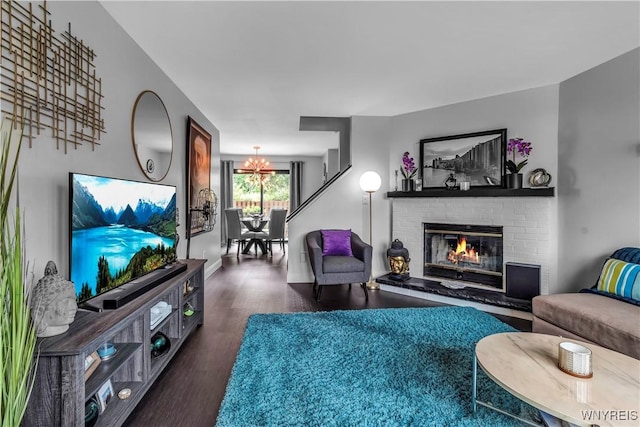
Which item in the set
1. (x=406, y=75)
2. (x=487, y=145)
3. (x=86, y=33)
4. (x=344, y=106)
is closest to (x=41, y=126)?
(x=86, y=33)

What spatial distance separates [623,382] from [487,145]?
9.63 ft

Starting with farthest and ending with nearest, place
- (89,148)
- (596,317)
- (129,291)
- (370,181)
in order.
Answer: (370,181)
(596,317)
(89,148)
(129,291)

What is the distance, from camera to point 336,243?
13.1ft

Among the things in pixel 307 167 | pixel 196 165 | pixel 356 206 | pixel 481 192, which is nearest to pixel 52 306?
pixel 196 165

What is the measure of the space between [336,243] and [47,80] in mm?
3094

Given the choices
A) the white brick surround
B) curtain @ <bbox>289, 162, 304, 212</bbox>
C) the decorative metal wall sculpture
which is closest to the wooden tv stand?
the decorative metal wall sculpture

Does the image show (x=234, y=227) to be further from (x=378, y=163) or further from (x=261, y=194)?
(x=378, y=163)

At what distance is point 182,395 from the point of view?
180 cm

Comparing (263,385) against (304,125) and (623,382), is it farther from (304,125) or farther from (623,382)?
(304,125)

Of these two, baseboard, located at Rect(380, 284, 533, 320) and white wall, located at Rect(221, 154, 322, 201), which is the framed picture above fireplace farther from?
white wall, located at Rect(221, 154, 322, 201)

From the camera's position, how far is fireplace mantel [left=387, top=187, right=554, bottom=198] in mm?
3294

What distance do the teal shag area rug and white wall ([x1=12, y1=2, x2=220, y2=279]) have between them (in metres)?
1.30

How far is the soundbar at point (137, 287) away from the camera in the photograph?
155 cm

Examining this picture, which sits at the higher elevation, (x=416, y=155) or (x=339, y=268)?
(x=416, y=155)
